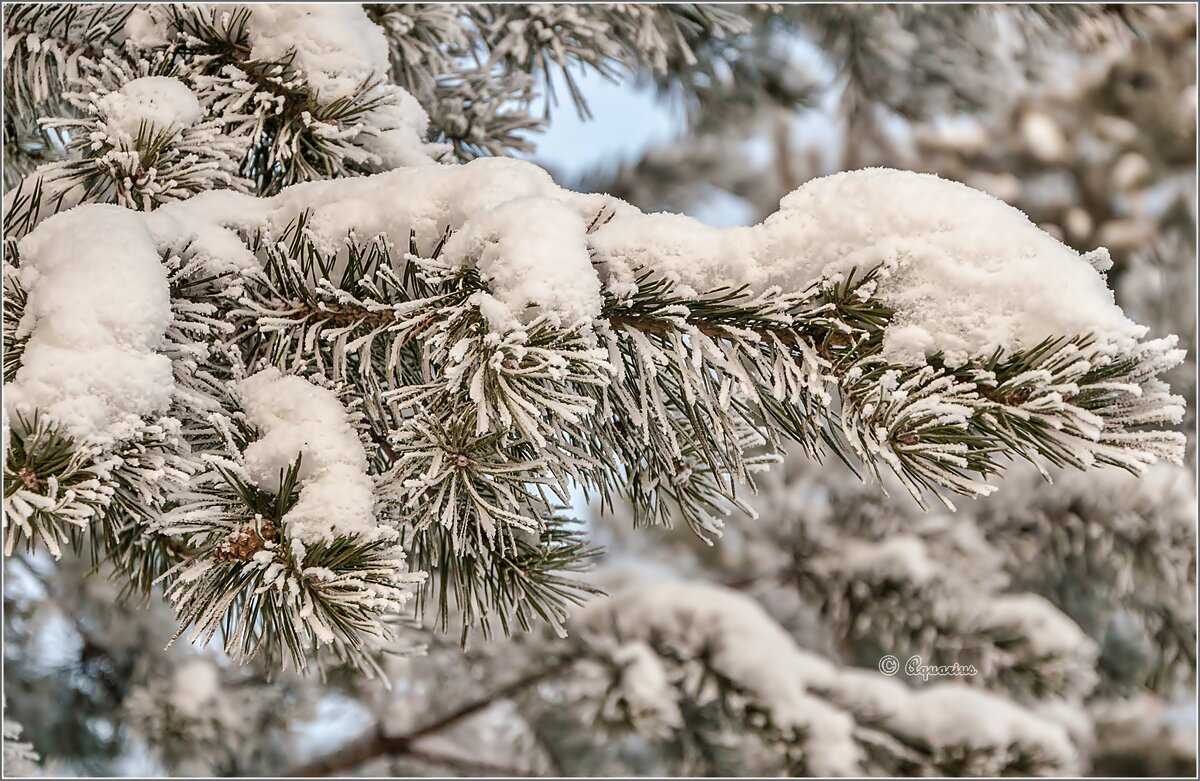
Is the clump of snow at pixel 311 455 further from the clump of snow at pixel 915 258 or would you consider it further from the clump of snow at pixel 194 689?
the clump of snow at pixel 194 689

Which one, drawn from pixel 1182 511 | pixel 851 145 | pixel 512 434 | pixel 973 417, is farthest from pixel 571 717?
pixel 851 145

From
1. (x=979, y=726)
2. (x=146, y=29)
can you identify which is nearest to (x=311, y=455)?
(x=146, y=29)

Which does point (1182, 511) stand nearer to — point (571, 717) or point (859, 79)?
point (859, 79)

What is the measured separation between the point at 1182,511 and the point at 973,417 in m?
1.52

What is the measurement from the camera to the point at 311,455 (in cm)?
67

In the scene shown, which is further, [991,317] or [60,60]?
[60,60]

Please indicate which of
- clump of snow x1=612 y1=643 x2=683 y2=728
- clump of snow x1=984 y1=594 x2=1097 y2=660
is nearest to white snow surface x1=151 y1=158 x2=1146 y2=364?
clump of snow x1=612 y1=643 x2=683 y2=728

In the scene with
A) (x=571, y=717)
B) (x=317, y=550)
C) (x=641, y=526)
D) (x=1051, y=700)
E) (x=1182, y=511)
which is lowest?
(x=571, y=717)

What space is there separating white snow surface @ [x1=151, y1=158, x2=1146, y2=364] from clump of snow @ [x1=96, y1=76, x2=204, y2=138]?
119 millimetres

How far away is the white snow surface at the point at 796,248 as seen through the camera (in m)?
0.60

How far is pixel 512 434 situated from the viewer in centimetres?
70

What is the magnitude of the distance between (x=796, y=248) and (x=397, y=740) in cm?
168

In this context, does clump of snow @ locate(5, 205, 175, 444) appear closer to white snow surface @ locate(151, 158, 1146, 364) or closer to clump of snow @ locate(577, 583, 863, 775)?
white snow surface @ locate(151, 158, 1146, 364)

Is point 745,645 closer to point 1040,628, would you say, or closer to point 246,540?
point 1040,628
